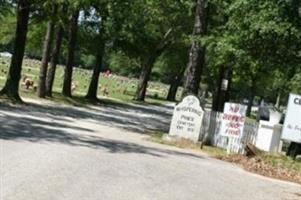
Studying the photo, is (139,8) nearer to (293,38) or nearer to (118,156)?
(293,38)

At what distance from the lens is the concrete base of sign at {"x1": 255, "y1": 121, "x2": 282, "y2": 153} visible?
72.5ft

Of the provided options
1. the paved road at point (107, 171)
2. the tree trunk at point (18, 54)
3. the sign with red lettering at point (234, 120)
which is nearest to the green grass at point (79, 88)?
the tree trunk at point (18, 54)

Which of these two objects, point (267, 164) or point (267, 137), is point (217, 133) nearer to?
point (267, 137)

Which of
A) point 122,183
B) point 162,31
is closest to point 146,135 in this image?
point 122,183

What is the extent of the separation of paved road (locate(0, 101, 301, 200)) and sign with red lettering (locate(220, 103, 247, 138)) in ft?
4.72

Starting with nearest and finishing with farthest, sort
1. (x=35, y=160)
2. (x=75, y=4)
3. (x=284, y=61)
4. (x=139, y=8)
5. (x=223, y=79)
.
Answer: (x=35, y=160) → (x=284, y=61) → (x=75, y=4) → (x=223, y=79) → (x=139, y=8)

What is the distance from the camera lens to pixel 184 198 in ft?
35.8

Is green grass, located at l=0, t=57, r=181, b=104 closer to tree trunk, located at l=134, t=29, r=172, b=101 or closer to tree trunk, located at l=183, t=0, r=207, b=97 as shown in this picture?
tree trunk, located at l=134, t=29, r=172, b=101

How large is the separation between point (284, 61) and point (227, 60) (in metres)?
3.00

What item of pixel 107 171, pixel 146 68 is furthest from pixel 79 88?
pixel 107 171

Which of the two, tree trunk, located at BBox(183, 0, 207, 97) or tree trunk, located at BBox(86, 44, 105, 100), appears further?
tree trunk, located at BBox(86, 44, 105, 100)

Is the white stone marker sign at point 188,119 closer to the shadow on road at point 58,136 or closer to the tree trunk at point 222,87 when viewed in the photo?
the shadow on road at point 58,136

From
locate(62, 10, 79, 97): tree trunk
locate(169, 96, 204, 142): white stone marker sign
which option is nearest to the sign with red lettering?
locate(169, 96, 204, 142): white stone marker sign

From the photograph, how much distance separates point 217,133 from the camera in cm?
2286
